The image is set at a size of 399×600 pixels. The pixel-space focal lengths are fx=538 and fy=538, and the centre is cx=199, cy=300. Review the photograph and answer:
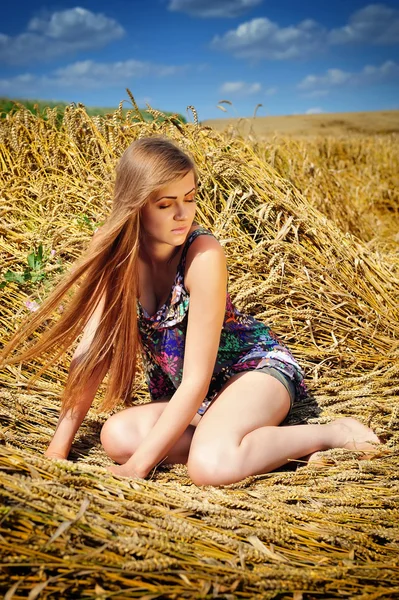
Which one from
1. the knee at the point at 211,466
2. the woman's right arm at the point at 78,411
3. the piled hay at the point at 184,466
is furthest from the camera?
the woman's right arm at the point at 78,411

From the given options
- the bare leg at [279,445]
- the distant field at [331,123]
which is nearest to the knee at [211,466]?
the bare leg at [279,445]


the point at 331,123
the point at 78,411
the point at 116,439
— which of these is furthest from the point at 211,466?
the point at 331,123

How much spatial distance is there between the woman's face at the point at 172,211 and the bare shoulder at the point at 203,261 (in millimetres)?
70

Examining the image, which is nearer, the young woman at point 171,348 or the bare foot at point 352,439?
the young woman at point 171,348

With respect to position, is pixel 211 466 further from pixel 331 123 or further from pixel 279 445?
pixel 331 123

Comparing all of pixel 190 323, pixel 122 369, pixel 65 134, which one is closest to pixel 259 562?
pixel 190 323

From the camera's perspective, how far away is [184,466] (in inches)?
65.9

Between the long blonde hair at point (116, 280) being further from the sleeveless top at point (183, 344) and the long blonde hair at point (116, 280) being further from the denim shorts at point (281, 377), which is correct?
the denim shorts at point (281, 377)

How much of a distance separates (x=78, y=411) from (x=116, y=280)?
0.42 meters

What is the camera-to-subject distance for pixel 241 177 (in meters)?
2.80

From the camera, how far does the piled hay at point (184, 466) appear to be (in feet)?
3.16

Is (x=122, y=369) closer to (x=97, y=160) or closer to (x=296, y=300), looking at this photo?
(x=296, y=300)

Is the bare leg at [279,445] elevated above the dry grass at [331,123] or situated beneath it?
situated beneath

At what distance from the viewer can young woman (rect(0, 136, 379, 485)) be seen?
1.50m
